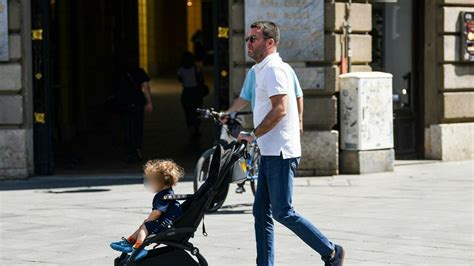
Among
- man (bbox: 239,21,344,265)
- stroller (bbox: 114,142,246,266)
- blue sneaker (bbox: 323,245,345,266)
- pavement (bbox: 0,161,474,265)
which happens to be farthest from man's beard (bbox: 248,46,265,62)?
pavement (bbox: 0,161,474,265)

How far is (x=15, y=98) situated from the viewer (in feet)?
47.0

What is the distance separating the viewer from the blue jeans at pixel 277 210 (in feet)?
24.9

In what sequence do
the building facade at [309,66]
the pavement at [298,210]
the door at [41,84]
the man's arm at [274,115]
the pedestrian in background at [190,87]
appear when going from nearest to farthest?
the man's arm at [274,115], the pavement at [298,210], the building facade at [309,66], the door at [41,84], the pedestrian in background at [190,87]

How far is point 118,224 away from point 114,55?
45.5 feet

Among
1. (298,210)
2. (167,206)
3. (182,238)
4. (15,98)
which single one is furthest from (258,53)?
(15,98)

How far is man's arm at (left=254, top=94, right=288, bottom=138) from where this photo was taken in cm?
754

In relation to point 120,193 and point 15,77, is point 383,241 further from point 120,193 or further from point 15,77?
point 15,77

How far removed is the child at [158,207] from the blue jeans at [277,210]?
30.2 inches

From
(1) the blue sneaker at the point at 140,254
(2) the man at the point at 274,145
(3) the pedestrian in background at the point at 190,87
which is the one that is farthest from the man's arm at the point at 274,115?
(3) the pedestrian in background at the point at 190,87

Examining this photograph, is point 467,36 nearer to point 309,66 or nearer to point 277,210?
point 309,66

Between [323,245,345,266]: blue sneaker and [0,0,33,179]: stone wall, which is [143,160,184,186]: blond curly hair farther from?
[0,0,33,179]: stone wall

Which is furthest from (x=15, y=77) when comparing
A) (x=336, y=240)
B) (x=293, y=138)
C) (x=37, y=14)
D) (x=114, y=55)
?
(x=114, y=55)

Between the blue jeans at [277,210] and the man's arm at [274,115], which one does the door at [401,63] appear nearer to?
the blue jeans at [277,210]

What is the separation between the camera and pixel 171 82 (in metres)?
36.0
